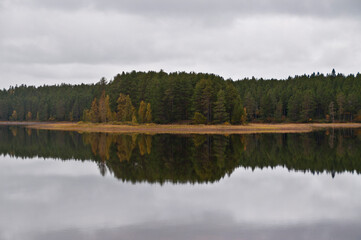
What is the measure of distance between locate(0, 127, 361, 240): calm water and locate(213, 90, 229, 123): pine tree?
2372 inches

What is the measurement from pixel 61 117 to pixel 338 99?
13677 cm

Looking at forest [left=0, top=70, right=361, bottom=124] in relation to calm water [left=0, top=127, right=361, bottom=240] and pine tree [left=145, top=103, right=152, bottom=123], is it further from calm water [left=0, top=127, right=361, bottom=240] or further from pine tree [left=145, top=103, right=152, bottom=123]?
calm water [left=0, top=127, right=361, bottom=240]

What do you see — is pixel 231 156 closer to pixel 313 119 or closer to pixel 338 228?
pixel 338 228

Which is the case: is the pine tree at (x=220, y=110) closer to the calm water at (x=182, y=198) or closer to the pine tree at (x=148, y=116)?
the pine tree at (x=148, y=116)

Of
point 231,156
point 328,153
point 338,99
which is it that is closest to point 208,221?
point 231,156

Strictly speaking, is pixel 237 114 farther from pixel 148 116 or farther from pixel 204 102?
pixel 148 116

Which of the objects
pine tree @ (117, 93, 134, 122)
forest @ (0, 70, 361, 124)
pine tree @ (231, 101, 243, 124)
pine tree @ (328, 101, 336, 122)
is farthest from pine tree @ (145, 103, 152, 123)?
pine tree @ (328, 101, 336, 122)

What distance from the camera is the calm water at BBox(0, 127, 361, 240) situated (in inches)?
601

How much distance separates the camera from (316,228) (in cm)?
1542

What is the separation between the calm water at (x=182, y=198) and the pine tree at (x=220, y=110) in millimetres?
60251

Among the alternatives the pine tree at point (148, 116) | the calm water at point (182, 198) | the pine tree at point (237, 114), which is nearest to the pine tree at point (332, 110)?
the pine tree at point (237, 114)

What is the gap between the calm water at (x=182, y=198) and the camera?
50.1 feet

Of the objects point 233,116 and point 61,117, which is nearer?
point 233,116

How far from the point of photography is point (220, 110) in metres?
97.4
